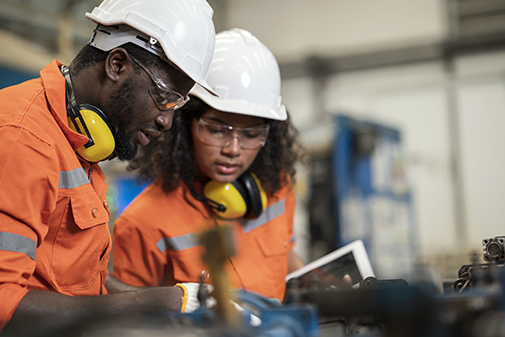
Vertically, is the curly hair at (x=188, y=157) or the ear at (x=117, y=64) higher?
the ear at (x=117, y=64)

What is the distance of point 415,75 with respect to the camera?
8.58 metres

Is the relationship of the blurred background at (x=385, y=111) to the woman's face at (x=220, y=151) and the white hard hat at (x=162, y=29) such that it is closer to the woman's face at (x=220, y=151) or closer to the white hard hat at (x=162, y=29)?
the woman's face at (x=220, y=151)

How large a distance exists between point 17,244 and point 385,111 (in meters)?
8.12

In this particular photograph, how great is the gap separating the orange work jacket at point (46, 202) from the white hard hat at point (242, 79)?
68 centimetres

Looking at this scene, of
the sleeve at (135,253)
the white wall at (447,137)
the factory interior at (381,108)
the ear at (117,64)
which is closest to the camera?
the ear at (117,64)

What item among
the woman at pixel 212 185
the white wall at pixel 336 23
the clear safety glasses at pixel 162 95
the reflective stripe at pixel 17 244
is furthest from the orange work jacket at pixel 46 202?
the white wall at pixel 336 23

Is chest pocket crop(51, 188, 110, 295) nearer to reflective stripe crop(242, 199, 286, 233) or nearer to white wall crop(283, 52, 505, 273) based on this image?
reflective stripe crop(242, 199, 286, 233)

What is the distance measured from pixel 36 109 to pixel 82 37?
Answer: 6.17 meters

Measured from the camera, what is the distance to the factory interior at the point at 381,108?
5.95m

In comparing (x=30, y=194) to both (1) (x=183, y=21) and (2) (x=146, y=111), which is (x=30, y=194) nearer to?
(2) (x=146, y=111)

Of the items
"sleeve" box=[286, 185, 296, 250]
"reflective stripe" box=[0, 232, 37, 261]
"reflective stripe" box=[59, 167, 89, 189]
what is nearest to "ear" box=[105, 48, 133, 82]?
"reflective stripe" box=[59, 167, 89, 189]

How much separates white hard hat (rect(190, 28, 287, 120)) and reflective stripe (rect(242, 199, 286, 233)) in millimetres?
473

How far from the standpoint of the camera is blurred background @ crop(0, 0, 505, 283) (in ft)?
19.8

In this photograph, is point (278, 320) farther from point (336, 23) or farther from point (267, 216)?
point (336, 23)
